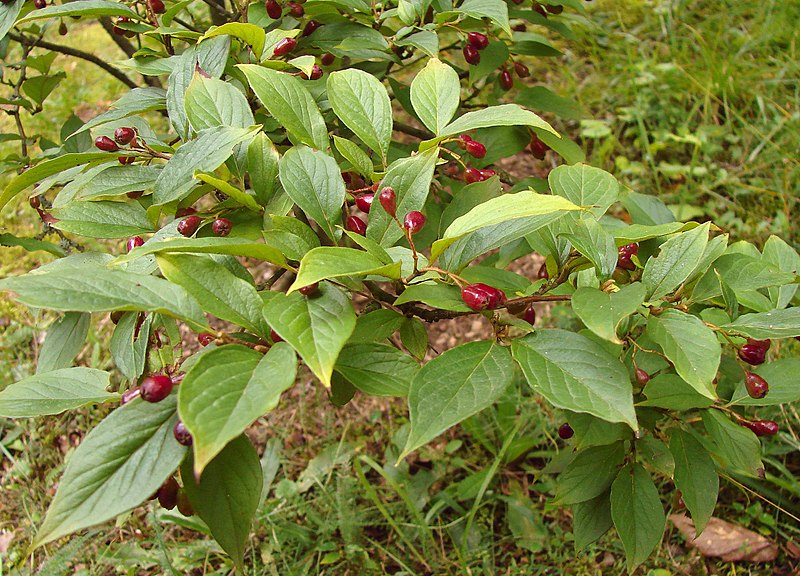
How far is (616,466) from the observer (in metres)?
1.11

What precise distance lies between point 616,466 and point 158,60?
99 centimetres

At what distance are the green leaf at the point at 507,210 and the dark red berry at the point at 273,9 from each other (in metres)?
0.65

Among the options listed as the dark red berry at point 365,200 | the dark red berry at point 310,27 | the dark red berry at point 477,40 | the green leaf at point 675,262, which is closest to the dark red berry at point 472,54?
the dark red berry at point 477,40

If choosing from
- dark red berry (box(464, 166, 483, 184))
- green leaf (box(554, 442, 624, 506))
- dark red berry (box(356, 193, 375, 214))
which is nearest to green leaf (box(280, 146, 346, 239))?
dark red berry (box(356, 193, 375, 214))

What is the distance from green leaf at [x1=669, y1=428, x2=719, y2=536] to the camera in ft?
3.37

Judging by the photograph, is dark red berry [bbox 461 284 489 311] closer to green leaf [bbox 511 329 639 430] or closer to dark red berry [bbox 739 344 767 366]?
green leaf [bbox 511 329 639 430]

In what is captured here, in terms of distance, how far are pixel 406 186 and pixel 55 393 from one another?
0.47 meters

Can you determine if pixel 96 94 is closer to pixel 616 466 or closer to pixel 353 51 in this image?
pixel 353 51

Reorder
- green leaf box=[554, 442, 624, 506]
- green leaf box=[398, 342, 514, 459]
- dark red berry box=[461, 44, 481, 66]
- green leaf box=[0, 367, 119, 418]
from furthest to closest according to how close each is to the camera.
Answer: dark red berry box=[461, 44, 481, 66] → green leaf box=[554, 442, 624, 506] → green leaf box=[0, 367, 119, 418] → green leaf box=[398, 342, 514, 459]

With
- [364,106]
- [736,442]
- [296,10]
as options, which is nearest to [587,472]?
[736,442]

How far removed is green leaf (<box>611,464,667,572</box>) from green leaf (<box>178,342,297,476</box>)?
686mm

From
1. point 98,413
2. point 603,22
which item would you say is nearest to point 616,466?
point 98,413

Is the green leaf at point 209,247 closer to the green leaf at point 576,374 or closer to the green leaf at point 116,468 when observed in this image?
the green leaf at point 116,468

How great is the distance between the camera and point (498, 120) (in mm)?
798
